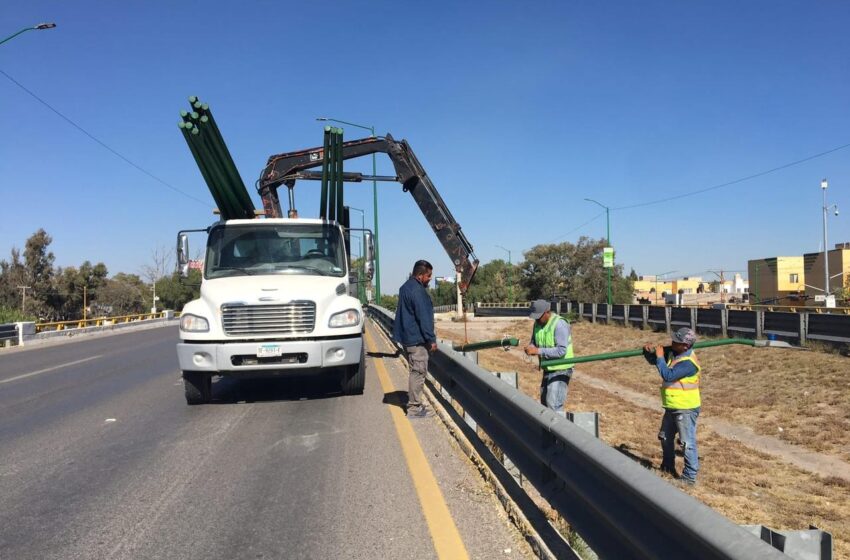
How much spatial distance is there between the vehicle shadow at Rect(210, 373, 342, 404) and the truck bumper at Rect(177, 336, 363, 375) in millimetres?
701

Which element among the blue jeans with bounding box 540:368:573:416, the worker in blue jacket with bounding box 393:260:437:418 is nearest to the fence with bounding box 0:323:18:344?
the worker in blue jacket with bounding box 393:260:437:418

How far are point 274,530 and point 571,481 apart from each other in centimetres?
208

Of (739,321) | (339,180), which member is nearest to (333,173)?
(339,180)

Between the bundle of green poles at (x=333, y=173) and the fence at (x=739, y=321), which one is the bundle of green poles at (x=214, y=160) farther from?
the fence at (x=739, y=321)

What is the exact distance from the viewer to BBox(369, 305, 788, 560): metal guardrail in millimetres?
2109

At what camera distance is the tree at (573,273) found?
79938 mm

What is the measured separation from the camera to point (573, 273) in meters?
83.0

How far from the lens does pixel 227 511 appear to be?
4574mm

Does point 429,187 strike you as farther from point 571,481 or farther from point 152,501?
point 571,481

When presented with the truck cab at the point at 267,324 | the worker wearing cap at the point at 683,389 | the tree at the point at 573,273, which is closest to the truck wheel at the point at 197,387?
the truck cab at the point at 267,324

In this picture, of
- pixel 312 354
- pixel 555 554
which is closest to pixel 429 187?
pixel 312 354

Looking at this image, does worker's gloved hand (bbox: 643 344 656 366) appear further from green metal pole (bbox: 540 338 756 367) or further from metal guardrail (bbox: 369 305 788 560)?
metal guardrail (bbox: 369 305 788 560)

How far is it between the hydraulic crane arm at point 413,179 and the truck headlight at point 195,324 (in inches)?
321

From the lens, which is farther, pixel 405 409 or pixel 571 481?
pixel 405 409
